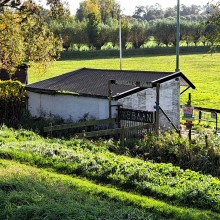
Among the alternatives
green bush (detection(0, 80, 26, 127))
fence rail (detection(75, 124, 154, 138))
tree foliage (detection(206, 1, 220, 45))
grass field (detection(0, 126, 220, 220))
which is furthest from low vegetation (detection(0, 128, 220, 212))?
green bush (detection(0, 80, 26, 127))

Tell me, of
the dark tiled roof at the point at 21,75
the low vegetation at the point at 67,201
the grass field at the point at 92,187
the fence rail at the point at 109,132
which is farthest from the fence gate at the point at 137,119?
the dark tiled roof at the point at 21,75

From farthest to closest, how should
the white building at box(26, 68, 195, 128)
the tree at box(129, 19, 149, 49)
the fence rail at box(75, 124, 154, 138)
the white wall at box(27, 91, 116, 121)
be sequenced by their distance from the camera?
the tree at box(129, 19, 149, 49)
the white wall at box(27, 91, 116, 121)
the white building at box(26, 68, 195, 128)
the fence rail at box(75, 124, 154, 138)

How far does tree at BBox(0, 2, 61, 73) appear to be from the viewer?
2267 centimetres

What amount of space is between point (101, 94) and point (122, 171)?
351 inches

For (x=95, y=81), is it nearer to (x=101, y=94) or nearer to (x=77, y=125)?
(x=101, y=94)

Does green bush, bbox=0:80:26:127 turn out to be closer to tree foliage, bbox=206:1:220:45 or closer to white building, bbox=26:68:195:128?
white building, bbox=26:68:195:128

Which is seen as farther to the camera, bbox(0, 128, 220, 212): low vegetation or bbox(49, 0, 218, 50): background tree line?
bbox(49, 0, 218, 50): background tree line

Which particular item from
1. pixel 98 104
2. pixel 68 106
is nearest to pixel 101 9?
pixel 68 106

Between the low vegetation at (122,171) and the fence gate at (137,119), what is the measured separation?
→ 115 inches

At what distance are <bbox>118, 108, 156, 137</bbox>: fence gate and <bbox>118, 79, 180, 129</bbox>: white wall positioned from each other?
2.51ft

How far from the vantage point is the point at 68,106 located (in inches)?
866

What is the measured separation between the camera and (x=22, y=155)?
13562 mm

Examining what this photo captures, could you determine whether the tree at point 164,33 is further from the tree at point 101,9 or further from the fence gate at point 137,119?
the fence gate at point 137,119

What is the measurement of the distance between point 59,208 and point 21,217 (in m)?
0.64
